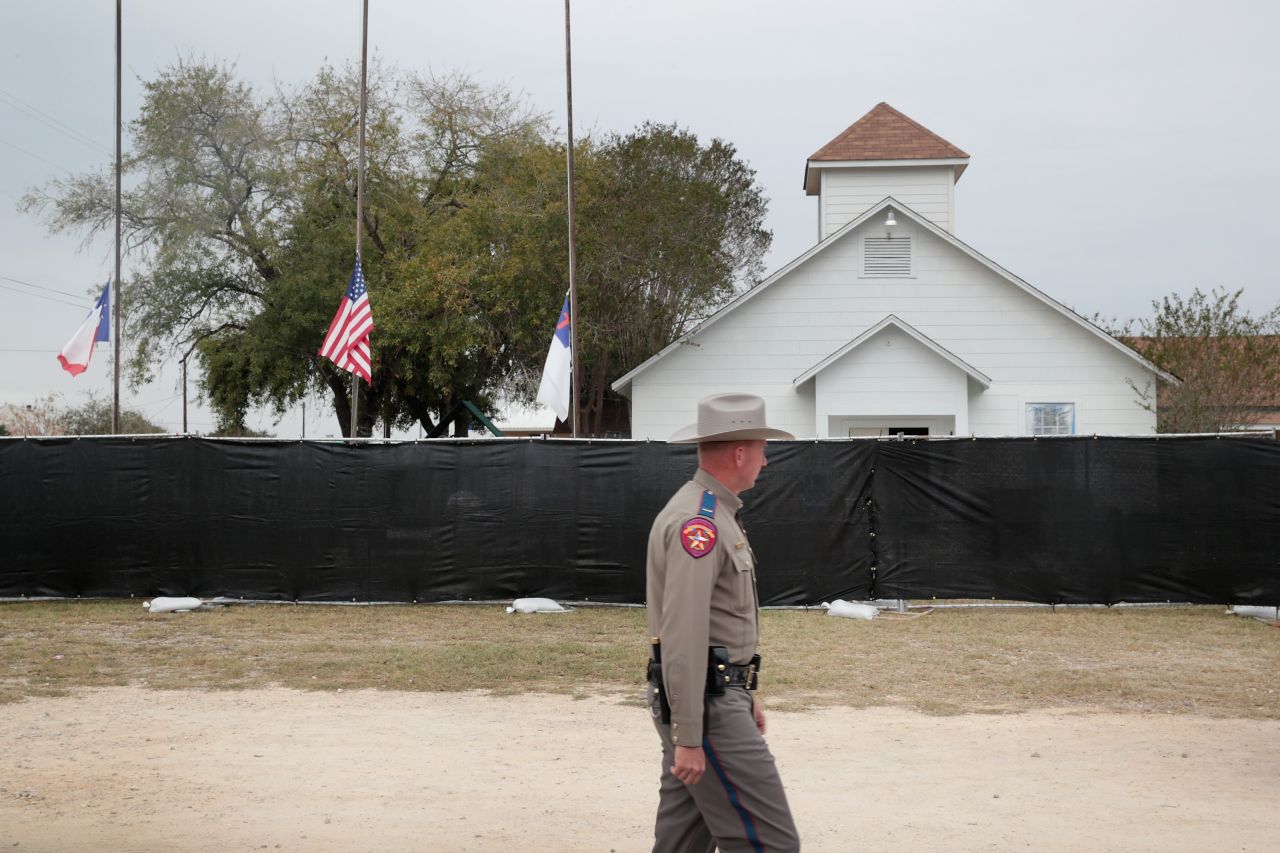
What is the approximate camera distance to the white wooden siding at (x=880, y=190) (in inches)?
1040

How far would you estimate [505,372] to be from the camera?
37656 millimetres

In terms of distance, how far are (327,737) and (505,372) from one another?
30.1m

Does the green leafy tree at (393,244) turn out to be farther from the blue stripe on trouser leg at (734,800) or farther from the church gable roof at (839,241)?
the blue stripe on trouser leg at (734,800)

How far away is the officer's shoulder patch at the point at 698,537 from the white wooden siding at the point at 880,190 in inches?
913

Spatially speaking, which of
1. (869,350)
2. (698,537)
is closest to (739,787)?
(698,537)

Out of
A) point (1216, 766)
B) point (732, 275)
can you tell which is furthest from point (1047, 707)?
point (732, 275)

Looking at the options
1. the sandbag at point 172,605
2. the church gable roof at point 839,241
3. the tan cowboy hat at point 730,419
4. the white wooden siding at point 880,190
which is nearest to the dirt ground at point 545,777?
the tan cowboy hat at point 730,419

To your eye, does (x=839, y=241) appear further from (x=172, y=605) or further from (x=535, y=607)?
(x=172, y=605)

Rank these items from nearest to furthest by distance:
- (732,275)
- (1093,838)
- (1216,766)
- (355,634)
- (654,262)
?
(1093,838), (1216,766), (355,634), (654,262), (732,275)

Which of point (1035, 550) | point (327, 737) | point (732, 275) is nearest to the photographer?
point (327, 737)

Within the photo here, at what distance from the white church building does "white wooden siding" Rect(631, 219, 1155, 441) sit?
0.02 meters

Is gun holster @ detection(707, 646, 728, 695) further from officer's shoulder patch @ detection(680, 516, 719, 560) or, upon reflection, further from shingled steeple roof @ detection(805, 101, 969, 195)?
shingled steeple roof @ detection(805, 101, 969, 195)

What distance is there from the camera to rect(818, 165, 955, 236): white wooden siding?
26406 mm

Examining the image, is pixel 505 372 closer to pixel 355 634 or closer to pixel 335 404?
pixel 335 404
